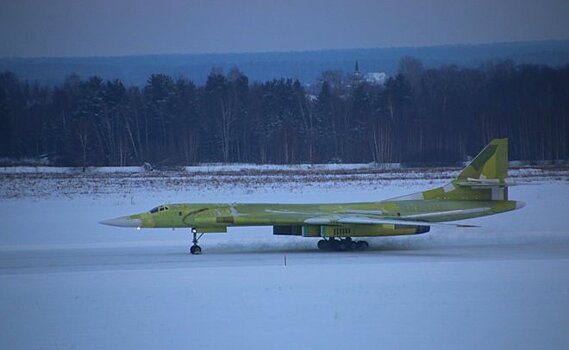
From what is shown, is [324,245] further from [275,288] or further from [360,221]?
[275,288]

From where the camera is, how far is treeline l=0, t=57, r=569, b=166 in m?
47.1

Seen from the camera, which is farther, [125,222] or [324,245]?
[324,245]

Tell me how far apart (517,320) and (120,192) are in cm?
2369

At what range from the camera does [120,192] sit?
32.2 meters

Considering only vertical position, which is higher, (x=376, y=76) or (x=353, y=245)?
(x=376, y=76)

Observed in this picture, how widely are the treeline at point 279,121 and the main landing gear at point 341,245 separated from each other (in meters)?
25.6

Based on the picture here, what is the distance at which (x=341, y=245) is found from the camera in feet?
66.9

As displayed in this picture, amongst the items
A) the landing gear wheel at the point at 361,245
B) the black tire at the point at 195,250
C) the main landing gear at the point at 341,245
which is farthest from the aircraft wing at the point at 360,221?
the black tire at the point at 195,250

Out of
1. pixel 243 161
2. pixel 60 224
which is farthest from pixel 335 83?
pixel 60 224

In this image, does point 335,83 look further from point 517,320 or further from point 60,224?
point 517,320

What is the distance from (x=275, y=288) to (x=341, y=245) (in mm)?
6997

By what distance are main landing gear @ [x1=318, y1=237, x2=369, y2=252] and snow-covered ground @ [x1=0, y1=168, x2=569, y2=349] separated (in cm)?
53

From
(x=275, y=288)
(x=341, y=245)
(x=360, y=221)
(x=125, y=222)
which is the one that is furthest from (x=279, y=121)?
(x=275, y=288)

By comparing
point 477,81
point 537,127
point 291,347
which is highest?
point 477,81
